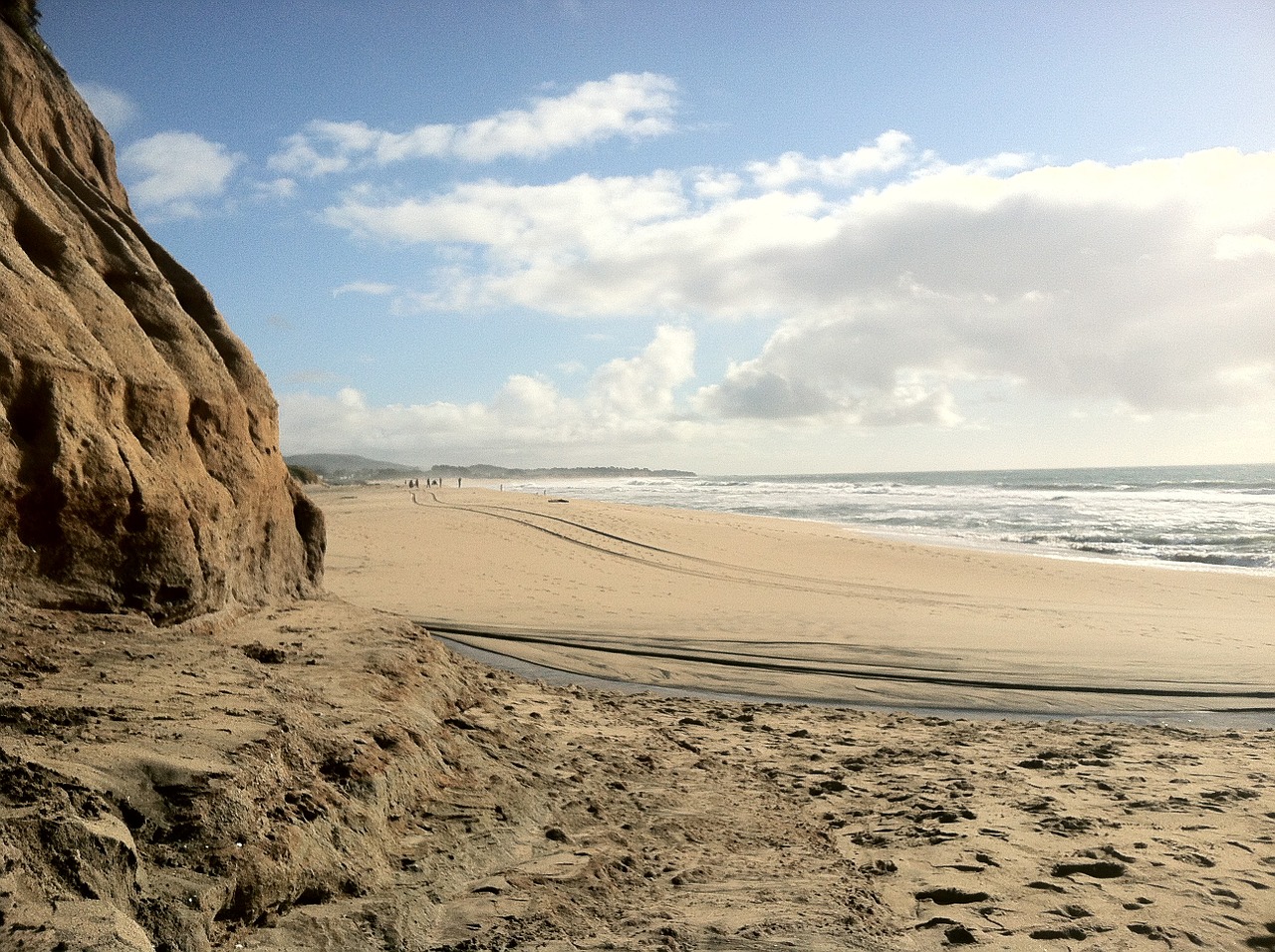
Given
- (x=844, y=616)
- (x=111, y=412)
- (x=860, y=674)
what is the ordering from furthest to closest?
1. (x=844, y=616)
2. (x=860, y=674)
3. (x=111, y=412)

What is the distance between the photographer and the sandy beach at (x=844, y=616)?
27.7 ft

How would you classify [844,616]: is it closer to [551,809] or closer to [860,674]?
[860,674]

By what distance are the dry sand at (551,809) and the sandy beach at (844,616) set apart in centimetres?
23

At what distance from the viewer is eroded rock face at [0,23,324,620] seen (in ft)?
15.1

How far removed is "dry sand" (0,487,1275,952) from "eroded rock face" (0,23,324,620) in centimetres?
37

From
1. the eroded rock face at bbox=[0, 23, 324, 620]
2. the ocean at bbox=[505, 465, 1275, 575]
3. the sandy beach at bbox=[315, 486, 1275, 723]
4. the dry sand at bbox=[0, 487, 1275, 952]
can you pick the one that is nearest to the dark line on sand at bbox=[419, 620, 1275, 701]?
the sandy beach at bbox=[315, 486, 1275, 723]

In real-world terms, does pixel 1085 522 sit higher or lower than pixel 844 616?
higher

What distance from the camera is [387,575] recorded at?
14609mm

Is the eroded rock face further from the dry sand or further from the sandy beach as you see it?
the sandy beach

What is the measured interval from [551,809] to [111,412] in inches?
144

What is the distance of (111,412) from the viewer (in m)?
5.21

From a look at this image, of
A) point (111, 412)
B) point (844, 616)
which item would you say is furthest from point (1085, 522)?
point (111, 412)

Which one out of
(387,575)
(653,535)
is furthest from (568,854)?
(653,535)

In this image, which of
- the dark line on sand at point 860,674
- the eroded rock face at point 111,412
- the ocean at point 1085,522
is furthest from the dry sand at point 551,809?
the ocean at point 1085,522
